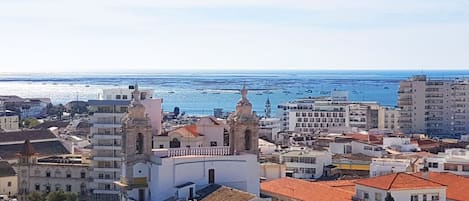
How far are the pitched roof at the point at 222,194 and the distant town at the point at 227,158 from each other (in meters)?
0.06

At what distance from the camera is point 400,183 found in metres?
36.1

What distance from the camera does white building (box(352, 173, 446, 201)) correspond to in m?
35.6

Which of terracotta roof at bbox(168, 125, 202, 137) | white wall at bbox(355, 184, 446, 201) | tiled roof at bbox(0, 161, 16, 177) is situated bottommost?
tiled roof at bbox(0, 161, 16, 177)

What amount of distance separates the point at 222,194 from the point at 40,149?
41.2 metres

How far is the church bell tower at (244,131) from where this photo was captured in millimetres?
33406

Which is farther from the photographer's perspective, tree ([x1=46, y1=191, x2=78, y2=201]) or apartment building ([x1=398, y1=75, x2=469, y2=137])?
apartment building ([x1=398, y1=75, x2=469, y2=137])

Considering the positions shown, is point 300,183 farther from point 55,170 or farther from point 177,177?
point 55,170

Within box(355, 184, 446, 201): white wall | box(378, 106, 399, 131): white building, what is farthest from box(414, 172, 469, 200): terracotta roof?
box(378, 106, 399, 131): white building

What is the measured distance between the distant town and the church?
4 centimetres

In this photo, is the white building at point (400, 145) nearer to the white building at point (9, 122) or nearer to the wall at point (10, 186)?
the wall at point (10, 186)

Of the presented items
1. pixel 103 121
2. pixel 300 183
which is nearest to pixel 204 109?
pixel 103 121

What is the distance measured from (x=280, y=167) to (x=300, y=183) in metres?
7.43

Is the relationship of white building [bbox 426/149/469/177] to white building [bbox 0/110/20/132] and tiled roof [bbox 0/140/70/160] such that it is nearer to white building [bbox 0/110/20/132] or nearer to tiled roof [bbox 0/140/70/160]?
tiled roof [bbox 0/140/70/160]

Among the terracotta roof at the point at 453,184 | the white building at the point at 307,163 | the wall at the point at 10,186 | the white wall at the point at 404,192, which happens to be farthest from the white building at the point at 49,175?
the white wall at the point at 404,192
